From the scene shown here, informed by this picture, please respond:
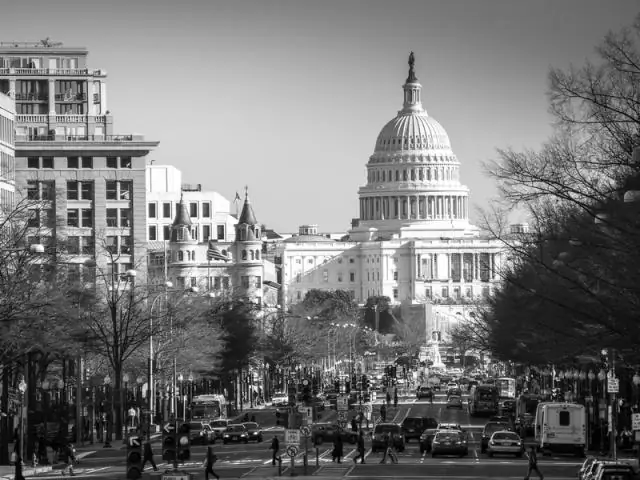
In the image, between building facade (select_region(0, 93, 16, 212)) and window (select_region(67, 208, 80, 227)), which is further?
window (select_region(67, 208, 80, 227))

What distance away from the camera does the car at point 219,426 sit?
98.0 metres

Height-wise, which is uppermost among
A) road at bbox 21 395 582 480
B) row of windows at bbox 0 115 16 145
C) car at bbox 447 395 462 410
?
row of windows at bbox 0 115 16 145

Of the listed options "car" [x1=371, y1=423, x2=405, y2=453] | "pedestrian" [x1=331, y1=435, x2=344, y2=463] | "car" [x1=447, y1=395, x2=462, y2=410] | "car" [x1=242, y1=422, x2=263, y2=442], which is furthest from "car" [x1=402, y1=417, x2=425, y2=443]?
"car" [x1=447, y1=395, x2=462, y2=410]

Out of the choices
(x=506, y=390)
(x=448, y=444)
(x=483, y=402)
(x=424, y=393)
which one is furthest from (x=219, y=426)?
(x=424, y=393)

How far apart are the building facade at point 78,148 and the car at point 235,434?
154 feet

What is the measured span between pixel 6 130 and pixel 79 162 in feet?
152

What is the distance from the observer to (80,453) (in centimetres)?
8581

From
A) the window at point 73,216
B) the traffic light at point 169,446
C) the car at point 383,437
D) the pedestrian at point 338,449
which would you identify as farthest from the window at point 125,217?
the traffic light at point 169,446

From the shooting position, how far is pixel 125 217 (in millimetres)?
156000

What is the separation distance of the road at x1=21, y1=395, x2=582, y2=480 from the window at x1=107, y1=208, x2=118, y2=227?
61226 mm

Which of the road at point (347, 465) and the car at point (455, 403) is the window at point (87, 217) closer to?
the car at point (455, 403)

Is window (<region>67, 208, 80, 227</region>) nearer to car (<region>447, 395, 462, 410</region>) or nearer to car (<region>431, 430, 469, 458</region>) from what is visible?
car (<region>447, 395, 462, 410</region>)

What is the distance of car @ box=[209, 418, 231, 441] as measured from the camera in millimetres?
98000

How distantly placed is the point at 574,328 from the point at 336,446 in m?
14.6
